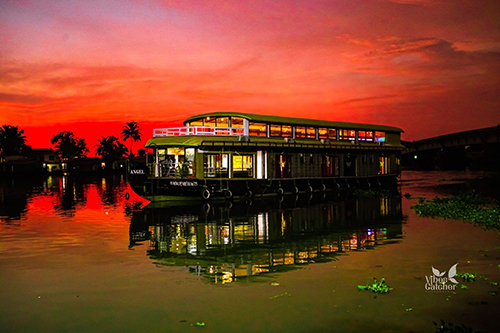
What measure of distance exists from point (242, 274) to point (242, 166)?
2246cm

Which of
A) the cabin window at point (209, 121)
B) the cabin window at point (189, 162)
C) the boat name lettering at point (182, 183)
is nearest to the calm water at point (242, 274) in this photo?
the boat name lettering at point (182, 183)

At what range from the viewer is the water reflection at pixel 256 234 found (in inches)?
537

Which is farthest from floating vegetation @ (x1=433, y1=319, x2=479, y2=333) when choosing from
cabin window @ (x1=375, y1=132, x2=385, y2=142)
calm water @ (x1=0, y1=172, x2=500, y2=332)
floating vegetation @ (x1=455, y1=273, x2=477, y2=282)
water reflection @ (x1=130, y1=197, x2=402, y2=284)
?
cabin window @ (x1=375, y1=132, x2=385, y2=142)

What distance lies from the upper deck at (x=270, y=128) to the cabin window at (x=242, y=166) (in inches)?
71.1

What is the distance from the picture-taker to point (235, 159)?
34.2m

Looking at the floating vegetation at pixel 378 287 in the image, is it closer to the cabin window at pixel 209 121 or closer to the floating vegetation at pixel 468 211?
the floating vegetation at pixel 468 211

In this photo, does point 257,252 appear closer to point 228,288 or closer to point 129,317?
point 228,288

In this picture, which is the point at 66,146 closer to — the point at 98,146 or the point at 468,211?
the point at 98,146

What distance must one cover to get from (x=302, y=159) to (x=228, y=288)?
2891cm

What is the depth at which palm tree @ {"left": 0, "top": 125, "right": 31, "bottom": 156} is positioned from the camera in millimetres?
122562

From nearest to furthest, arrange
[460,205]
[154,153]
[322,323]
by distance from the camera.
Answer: [322,323], [460,205], [154,153]

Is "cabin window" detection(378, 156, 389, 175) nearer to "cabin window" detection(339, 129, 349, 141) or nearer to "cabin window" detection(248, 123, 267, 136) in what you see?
"cabin window" detection(339, 129, 349, 141)

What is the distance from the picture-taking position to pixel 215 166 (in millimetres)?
32062

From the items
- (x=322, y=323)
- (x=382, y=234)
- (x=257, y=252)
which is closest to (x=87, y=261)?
(x=257, y=252)
